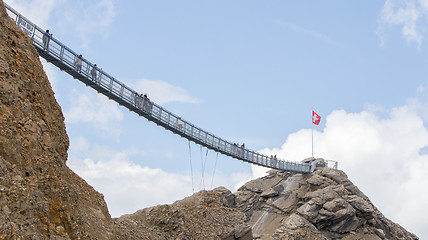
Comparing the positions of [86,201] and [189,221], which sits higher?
[189,221]

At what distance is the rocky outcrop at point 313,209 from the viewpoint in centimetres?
5828

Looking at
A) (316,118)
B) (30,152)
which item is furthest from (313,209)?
(30,152)

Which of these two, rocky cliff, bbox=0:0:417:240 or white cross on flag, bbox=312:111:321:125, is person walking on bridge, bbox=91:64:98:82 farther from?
white cross on flag, bbox=312:111:321:125

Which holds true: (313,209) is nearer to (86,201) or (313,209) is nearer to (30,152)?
(86,201)

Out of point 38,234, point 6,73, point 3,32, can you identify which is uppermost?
point 3,32

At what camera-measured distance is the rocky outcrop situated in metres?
58.3

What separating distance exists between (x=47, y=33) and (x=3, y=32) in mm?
10162

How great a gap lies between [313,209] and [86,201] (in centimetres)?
3756

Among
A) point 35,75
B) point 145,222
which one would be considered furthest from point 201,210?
point 35,75

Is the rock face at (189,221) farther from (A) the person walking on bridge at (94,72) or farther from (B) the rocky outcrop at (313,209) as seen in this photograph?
(A) the person walking on bridge at (94,72)

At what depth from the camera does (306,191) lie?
213ft

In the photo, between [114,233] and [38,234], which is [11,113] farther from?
[114,233]

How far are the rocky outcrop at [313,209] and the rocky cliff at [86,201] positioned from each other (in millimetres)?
136

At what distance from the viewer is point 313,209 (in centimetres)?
5941
